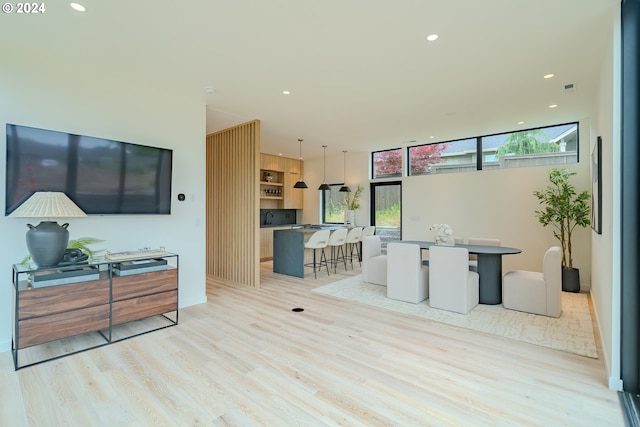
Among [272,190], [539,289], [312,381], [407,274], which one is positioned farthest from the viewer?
[272,190]

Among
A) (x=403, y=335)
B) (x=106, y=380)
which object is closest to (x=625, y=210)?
(x=403, y=335)

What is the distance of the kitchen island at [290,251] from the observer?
6008mm

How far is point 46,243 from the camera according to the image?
265 centimetres

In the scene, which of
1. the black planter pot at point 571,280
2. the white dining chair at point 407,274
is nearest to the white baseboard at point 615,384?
the white dining chair at point 407,274

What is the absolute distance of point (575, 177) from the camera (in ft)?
17.5

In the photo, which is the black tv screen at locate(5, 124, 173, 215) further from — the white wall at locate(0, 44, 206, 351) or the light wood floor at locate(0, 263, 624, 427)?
the light wood floor at locate(0, 263, 624, 427)

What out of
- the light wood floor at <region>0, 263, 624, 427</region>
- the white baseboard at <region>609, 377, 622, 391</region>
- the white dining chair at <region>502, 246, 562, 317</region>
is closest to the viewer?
the light wood floor at <region>0, 263, 624, 427</region>

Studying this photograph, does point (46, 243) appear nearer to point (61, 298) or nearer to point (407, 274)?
point (61, 298)

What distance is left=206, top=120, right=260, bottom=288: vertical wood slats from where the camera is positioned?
16.9 ft

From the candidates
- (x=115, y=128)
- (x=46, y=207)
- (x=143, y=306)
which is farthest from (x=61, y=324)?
(x=115, y=128)

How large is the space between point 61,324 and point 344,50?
3727 millimetres

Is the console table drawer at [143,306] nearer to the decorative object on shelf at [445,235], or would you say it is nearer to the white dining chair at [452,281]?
the white dining chair at [452,281]

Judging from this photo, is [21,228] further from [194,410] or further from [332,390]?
[332,390]

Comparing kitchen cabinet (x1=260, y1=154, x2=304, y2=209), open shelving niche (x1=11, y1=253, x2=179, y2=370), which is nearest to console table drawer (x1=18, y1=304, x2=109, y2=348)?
open shelving niche (x1=11, y1=253, x2=179, y2=370)
